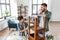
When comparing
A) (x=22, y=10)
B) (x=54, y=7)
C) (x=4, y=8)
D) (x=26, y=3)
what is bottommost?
(x=22, y=10)

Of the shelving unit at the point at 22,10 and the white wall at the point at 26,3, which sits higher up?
the white wall at the point at 26,3

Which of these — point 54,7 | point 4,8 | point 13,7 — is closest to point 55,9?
point 54,7

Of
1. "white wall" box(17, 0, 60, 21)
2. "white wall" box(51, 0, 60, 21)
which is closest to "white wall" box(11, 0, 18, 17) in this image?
"white wall" box(17, 0, 60, 21)

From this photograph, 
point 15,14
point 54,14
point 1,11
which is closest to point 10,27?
point 1,11

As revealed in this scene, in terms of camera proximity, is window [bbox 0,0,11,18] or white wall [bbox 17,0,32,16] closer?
window [bbox 0,0,11,18]

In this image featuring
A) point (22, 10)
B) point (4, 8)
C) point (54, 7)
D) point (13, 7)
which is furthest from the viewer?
point (54, 7)

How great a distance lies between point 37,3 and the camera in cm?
944

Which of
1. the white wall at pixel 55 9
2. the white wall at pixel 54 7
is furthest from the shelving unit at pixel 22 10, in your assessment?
the white wall at pixel 55 9

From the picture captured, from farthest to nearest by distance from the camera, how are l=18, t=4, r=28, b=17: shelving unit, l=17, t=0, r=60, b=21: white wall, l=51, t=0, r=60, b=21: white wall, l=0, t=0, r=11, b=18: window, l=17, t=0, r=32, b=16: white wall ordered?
l=51, t=0, r=60, b=21: white wall → l=17, t=0, r=60, b=21: white wall → l=18, t=4, r=28, b=17: shelving unit → l=17, t=0, r=32, b=16: white wall → l=0, t=0, r=11, b=18: window

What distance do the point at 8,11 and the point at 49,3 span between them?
3.56 meters

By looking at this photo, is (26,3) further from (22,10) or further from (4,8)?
(4,8)

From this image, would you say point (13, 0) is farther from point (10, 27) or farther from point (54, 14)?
point (54, 14)

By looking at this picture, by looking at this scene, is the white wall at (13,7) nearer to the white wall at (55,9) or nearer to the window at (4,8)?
the window at (4,8)

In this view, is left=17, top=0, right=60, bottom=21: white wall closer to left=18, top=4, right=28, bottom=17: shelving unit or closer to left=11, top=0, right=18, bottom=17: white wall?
left=18, top=4, right=28, bottom=17: shelving unit
